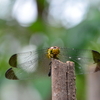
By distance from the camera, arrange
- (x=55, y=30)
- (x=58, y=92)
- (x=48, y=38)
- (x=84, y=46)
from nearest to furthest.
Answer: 1. (x=58, y=92)
2. (x=84, y=46)
3. (x=48, y=38)
4. (x=55, y=30)

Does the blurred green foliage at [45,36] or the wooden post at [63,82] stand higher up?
the blurred green foliage at [45,36]

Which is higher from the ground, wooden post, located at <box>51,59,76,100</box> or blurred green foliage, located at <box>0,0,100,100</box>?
blurred green foliage, located at <box>0,0,100,100</box>

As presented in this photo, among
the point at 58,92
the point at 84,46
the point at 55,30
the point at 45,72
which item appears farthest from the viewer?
the point at 55,30

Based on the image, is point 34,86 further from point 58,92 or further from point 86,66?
point 58,92

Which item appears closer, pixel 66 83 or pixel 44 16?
pixel 66 83

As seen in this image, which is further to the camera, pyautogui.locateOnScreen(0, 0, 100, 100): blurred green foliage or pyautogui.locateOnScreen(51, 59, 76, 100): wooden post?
pyautogui.locateOnScreen(0, 0, 100, 100): blurred green foliage

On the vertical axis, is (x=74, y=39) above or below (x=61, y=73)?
above

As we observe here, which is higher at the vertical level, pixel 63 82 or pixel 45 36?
pixel 45 36

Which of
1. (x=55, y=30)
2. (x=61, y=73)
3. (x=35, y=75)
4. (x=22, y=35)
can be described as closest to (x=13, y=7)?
(x=22, y=35)
